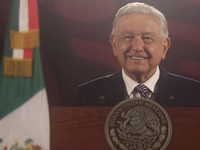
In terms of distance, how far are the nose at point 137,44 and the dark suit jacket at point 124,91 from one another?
33 cm

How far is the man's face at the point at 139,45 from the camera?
2.95 m

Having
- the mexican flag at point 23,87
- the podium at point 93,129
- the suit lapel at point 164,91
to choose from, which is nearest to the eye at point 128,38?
the suit lapel at point 164,91

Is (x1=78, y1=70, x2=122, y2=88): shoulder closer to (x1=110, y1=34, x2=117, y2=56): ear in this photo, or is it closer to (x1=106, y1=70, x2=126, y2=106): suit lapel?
(x1=106, y1=70, x2=126, y2=106): suit lapel

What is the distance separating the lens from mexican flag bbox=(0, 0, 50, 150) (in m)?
2.84

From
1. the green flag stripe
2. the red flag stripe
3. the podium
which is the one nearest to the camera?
the podium

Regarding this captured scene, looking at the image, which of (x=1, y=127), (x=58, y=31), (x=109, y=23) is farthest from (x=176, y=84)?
(x=1, y=127)

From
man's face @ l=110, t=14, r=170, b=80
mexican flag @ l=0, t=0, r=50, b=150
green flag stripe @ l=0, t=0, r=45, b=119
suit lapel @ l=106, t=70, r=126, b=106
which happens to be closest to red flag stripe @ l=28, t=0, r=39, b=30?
mexican flag @ l=0, t=0, r=50, b=150

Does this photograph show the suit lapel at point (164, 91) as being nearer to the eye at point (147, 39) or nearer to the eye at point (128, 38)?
the eye at point (147, 39)

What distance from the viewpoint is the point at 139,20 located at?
2.97 m

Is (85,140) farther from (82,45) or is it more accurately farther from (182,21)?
(182,21)

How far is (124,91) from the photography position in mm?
2977

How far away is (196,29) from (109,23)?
1045 millimetres

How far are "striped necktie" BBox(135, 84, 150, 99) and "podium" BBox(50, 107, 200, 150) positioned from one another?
0.29 meters

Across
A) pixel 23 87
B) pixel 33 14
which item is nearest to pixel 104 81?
pixel 23 87
